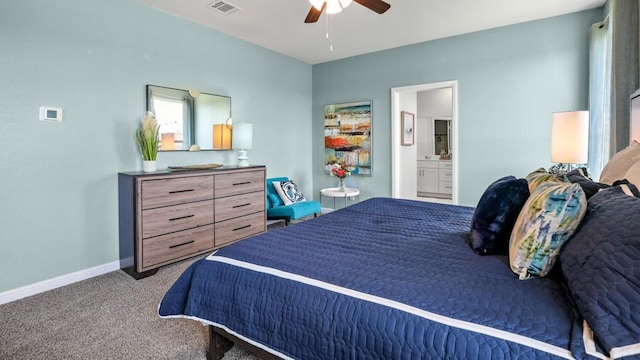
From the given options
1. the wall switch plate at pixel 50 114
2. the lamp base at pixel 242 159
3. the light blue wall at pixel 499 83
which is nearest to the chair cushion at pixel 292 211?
the lamp base at pixel 242 159

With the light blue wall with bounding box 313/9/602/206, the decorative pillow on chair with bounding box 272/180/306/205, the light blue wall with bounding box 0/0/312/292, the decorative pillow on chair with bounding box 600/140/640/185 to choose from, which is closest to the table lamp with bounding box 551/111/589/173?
the light blue wall with bounding box 313/9/602/206

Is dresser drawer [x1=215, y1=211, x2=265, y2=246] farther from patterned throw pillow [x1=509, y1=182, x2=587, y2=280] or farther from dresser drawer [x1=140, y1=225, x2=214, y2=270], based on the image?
patterned throw pillow [x1=509, y1=182, x2=587, y2=280]

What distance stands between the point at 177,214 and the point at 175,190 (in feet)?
0.76

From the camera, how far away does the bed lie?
0.95m

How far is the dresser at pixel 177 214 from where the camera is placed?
9.51 ft

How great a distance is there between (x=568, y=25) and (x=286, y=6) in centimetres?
306

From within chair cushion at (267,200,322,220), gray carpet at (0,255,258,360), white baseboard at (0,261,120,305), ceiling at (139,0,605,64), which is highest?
ceiling at (139,0,605,64)

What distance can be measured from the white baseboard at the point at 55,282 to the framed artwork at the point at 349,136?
338 cm

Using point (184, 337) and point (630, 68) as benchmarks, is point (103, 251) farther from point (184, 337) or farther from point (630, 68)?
point (630, 68)

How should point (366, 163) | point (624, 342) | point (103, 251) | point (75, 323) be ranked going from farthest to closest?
point (366, 163), point (103, 251), point (75, 323), point (624, 342)

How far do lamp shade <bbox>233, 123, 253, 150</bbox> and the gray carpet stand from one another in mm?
1848

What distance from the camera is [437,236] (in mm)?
1884

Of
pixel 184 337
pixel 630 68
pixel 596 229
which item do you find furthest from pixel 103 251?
pixel 630 68

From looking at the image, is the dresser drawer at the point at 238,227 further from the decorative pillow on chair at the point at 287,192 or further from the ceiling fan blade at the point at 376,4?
the ceiling fan blade at the point at 376,4
